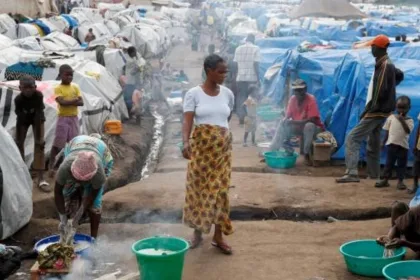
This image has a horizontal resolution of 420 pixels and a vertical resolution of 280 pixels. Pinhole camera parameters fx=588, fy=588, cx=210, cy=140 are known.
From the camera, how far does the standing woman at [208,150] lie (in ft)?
17.8

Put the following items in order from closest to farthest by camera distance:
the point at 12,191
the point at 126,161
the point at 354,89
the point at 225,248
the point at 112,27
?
the point at 225,248 → the point at 12,191 → the point at 354,89 → the point at 126,161 → the point at 112,27

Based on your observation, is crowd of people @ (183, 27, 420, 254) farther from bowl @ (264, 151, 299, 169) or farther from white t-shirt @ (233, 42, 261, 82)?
bowl @ (264, 151, 299, 169)

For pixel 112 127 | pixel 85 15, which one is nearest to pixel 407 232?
pixel 112 127

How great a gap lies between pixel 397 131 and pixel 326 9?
6748mm

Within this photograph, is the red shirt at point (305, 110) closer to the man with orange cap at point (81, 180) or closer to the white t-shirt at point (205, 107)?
the white t-shirt at point (205, 107)

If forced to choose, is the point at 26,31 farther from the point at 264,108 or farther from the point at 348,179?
the point at 348,179

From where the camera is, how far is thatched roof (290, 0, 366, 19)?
13.9 metres

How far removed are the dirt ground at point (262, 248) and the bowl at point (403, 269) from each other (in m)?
0.64

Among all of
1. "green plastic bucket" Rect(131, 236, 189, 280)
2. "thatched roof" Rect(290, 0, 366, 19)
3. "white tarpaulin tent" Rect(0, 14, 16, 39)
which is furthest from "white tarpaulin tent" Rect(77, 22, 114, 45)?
"green plastic bucket" Rect(131, 236, 189, 280)

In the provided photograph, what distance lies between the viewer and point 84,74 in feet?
38.4

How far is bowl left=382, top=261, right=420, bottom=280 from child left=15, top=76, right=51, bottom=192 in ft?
15.8

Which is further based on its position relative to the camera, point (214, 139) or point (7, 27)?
point (7, 27)

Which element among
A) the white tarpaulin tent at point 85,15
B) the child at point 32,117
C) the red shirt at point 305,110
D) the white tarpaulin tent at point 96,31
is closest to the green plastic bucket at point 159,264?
the child at point 32,117

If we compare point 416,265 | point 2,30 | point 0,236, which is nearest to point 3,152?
point 0,236
